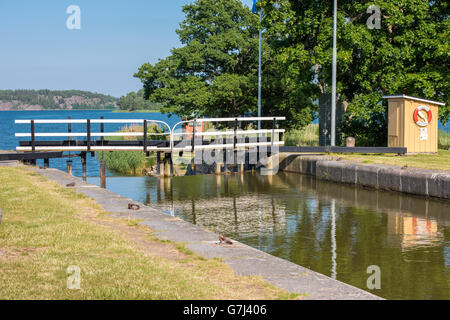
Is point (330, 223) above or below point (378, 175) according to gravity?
below

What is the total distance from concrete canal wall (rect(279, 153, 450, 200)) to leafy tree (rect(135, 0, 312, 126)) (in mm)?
8589

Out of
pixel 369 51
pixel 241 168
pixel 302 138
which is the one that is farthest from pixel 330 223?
pixel 302 138

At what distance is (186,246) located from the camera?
28.7 ft

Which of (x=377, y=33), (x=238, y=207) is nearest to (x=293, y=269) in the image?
(x=238, y=207)

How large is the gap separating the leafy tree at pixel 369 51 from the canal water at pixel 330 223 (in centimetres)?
637

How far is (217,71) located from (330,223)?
23290 millimetres

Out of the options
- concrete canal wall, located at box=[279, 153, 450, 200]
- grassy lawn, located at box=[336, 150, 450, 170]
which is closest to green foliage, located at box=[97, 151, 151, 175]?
concrete canal wall, located at box=[279, 153, 450, 200]

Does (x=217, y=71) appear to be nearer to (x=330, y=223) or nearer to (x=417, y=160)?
(x=417, y=160)

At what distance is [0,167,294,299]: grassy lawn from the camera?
20.7 feet

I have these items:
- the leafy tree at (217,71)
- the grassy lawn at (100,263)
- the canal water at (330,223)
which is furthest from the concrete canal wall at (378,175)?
the grassy lawn at (100,263)

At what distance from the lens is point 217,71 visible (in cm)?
3594

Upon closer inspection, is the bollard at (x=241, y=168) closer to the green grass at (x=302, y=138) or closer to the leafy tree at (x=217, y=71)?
the leafy tree at (x=217, y=71)

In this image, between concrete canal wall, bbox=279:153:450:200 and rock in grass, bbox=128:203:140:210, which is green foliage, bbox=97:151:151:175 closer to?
concrete canal wall, bbox=279:153:450:200
